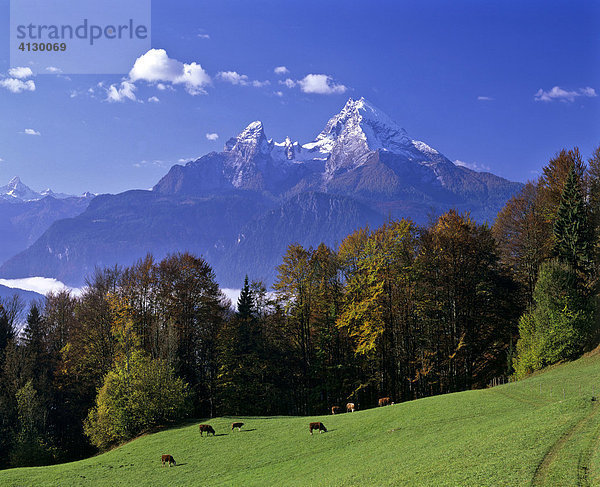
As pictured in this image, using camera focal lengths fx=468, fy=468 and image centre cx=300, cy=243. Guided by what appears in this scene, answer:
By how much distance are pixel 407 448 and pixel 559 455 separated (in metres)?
11.0

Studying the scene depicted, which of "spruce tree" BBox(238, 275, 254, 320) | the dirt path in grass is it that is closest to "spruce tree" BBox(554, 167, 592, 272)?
the dirt path in grass

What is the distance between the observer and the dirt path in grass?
21.5 meters

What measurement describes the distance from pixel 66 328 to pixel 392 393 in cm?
6219

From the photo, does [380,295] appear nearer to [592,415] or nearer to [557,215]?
[557,215]

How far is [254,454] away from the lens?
1583 inches

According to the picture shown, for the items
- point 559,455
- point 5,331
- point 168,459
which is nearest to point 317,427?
point 168,459

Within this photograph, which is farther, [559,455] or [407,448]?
[407,448]

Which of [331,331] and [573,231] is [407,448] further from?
[573,231]

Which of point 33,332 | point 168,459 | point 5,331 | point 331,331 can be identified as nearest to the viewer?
point 168,459

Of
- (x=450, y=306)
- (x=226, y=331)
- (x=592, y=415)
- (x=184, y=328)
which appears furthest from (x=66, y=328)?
(x=592, y=415)

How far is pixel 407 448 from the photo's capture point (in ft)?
107

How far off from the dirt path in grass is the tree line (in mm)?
31447

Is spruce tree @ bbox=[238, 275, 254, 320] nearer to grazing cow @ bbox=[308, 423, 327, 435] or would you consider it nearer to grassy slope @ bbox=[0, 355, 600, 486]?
→ grassy slope @ bbox=[0, 355, 600, 486]

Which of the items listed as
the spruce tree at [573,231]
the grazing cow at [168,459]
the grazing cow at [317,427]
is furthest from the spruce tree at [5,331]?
the spruce tree at [573,231]
